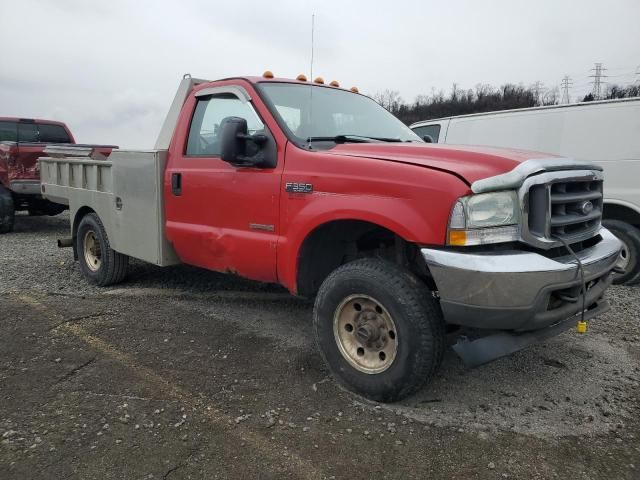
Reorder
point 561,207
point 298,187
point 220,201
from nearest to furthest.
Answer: point 561,207 → point 298,187 → point 220,201

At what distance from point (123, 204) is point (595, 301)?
434 centimetres

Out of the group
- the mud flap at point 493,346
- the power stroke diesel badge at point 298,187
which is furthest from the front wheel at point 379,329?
the power stroke diesel badge at point 298,187

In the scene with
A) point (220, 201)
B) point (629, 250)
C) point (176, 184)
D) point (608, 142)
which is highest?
point (608, 142)

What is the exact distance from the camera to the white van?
6.09 meters

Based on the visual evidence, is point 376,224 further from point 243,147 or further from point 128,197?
point 128,197

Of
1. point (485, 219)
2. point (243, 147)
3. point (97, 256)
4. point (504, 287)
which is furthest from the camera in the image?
point (97, 256)

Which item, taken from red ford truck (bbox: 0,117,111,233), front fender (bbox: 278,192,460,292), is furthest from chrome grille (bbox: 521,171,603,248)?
red ford truck (bbox: 0,117,111,233)

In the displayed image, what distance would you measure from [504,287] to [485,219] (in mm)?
391

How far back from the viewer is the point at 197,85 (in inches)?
193

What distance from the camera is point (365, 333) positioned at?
10.6 ft

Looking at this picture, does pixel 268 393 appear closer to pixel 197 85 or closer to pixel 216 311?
pixel 216 311

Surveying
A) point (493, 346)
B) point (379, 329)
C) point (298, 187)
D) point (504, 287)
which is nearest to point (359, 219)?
point (298, 187)

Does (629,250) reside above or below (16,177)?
below

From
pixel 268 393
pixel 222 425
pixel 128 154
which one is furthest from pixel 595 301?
pixel 128 154
